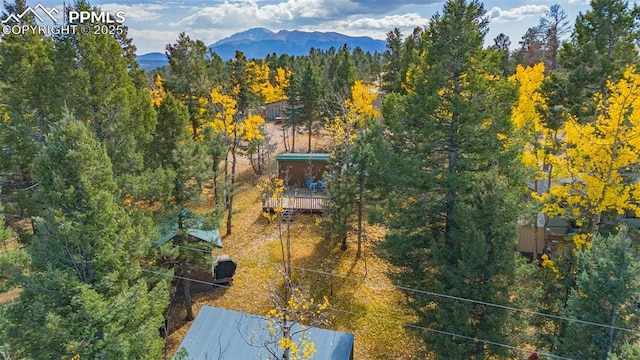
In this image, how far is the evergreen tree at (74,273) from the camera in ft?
25.0

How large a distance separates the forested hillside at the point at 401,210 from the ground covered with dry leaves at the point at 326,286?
112mm

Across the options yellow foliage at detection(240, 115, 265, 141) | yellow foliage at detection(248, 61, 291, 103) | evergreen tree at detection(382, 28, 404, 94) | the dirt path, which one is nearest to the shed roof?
the dirt path

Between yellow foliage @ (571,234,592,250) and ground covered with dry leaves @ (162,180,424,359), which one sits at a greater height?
yellow foliage @ (571,234,592,250)

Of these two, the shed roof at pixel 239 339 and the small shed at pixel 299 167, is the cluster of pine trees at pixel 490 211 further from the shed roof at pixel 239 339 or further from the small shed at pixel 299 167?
the small shed at pixel 299 167

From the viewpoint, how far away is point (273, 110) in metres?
49.8

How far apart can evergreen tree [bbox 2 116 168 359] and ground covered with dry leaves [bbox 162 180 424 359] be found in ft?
14.6

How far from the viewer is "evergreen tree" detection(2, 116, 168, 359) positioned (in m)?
7.61

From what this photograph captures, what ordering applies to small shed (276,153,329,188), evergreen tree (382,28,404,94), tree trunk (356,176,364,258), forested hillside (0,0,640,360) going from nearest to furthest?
1. forested hillside (0,0,640,360)
2. tree trunk (356,176,364,258)
3. small shed (276,153,329,188)
4. evergreen tree (382,28,404,94)

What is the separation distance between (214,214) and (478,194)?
9.83 meters

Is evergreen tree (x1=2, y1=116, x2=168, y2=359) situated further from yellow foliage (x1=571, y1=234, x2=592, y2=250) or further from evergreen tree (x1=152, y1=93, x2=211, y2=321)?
yellow foliage (x1=571, y1=234, x2=592, y2=250)

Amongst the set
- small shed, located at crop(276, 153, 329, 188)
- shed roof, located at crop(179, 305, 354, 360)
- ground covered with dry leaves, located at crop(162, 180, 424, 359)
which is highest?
small shed, located at crop(276, 153, 329, 188)

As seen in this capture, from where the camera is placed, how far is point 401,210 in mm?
11625

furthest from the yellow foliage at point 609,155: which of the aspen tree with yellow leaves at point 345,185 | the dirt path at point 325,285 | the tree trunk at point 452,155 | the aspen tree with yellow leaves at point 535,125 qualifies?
the aspen tree with yellow leaves at point 345,185

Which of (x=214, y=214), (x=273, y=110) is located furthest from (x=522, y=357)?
(x=273, y=110)
